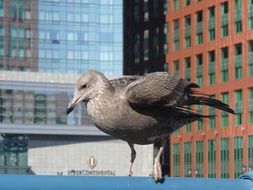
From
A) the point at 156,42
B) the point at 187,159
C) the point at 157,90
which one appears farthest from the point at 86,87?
the point at 156,42

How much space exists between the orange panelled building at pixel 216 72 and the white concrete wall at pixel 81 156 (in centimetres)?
446

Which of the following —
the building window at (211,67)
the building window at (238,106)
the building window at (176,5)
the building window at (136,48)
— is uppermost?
the building window at (176,5)

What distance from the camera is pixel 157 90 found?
7.91 m

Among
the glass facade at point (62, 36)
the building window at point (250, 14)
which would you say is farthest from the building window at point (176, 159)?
the glass facade at point (62, 36)

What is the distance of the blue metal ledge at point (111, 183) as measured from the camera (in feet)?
19.1

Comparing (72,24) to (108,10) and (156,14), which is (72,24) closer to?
(108,10)

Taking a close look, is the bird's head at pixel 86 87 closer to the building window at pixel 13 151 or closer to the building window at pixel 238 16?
the building window at pixel 238 16

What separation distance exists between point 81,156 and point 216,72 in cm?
2237

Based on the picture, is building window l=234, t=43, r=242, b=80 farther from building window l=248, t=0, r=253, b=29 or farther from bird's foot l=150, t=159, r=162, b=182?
bird's foot l=150, t=159, r=162, b=182

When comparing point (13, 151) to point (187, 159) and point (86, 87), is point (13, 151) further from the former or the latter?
point (86, 87)

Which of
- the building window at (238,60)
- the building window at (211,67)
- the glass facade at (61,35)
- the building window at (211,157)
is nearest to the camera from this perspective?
the building window at (238,60)

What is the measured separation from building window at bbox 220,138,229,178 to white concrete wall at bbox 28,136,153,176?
44.7ft

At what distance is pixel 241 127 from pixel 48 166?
90.1 feet

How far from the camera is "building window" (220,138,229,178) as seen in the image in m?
98.2
